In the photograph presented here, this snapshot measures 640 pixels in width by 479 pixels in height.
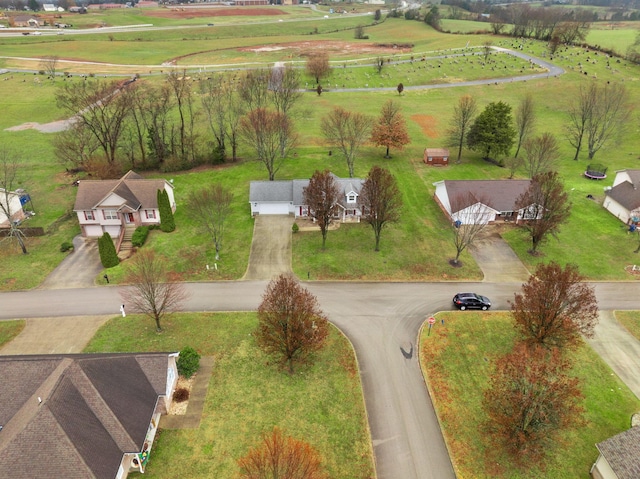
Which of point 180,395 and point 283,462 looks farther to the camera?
point 180,395

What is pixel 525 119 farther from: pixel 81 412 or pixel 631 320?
pixel 81 412

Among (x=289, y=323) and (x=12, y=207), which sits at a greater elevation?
(x=289, y=323)

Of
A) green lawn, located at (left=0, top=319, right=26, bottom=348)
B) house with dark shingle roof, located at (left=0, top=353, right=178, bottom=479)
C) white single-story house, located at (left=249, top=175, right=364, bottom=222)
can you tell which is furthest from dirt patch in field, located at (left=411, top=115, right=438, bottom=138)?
green lawn, located at (left=0, top=319, right=26, bottom=348)

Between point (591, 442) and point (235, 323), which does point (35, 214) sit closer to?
point (235, 323)

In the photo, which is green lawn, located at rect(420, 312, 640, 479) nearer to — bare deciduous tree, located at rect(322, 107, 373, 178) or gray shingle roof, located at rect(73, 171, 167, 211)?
bare deciduous tree, located at rect(322, 107, 373, 178)

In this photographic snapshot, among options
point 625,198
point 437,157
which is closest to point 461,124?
point 437,157
